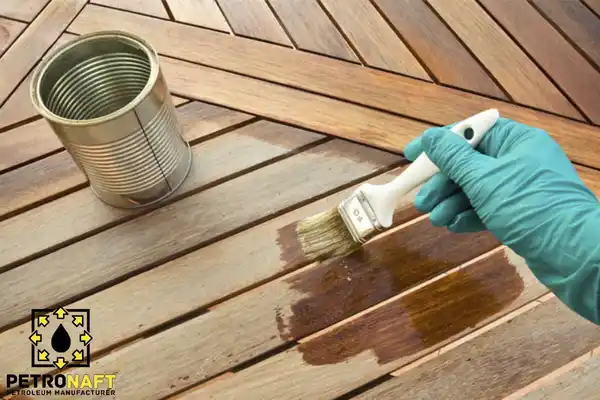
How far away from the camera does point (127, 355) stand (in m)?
0.91

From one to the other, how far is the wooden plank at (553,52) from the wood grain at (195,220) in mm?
392

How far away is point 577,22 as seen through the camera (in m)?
1.26

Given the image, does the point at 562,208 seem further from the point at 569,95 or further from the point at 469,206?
the point at 569,95

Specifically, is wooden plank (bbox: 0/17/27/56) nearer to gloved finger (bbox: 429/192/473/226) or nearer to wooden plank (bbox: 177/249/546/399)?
wooden plank (bbox: 177/249/546/399)

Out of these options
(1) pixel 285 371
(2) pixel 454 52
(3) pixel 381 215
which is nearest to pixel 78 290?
(1) pixel 285 371

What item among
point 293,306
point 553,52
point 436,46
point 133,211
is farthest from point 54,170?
point 553,52

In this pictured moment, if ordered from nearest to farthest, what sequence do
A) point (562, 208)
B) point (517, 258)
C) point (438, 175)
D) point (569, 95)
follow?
point (562, 208), point (438, 175), point (517, 258), point (569, 95)

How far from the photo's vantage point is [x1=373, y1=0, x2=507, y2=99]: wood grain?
1.18 meters

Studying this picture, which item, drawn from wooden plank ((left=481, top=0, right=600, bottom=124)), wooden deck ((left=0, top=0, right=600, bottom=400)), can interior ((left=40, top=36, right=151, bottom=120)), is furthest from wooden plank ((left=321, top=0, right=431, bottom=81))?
can interior ((left=40, top=36, right=151, bottom=120))

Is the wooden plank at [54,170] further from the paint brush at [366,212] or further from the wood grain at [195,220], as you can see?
the paint brush at [366,212]

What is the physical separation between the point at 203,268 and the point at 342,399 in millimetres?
310

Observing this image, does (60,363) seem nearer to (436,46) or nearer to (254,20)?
(254,20)

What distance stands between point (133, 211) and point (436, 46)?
705mm

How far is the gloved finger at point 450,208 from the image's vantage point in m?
0.84
